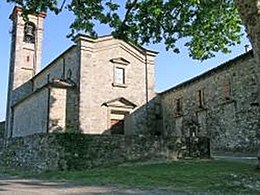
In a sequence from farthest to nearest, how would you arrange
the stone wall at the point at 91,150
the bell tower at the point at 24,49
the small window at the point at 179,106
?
1. the bell tower at the point at 24,49
2. the small window at the point at 179,106
3. the stone wall at the point at 91,150

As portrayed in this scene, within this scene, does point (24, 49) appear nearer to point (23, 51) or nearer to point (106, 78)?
point (23, 51)

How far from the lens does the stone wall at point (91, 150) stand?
1505cm

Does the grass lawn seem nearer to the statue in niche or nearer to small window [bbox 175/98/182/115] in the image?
small window [bbox 175/98/182/115]

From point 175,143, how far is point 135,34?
18.9ft

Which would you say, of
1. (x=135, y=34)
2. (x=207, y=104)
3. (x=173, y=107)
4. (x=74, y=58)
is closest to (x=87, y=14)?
(x=135, y=34)

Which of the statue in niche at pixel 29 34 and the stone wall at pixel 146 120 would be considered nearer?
the stone wall at pixel 146 120

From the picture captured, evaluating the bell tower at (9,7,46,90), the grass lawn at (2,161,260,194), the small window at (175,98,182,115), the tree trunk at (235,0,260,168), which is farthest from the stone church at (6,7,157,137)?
the tree trunk at (235,0,260,168)

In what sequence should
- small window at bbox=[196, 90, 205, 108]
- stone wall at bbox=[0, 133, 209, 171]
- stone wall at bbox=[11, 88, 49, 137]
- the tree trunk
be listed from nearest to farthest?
the tree trunk → stone wall at bbox=[0, 133, 209, 171] → stone wall at bbox=[11, 88, 49, 137] → small window at bbox=[196, 90, 205, 108]

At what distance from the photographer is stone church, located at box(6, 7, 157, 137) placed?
24812mm

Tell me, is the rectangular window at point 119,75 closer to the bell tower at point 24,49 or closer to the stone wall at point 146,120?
the stone wall at point 146,120

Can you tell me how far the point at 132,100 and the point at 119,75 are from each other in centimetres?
222

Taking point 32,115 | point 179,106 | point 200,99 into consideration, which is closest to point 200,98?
point 200,99

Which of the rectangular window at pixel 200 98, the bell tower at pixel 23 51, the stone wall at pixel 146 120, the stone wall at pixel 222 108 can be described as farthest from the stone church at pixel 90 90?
the bell tower at pixel 23 51

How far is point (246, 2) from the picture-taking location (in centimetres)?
1137
